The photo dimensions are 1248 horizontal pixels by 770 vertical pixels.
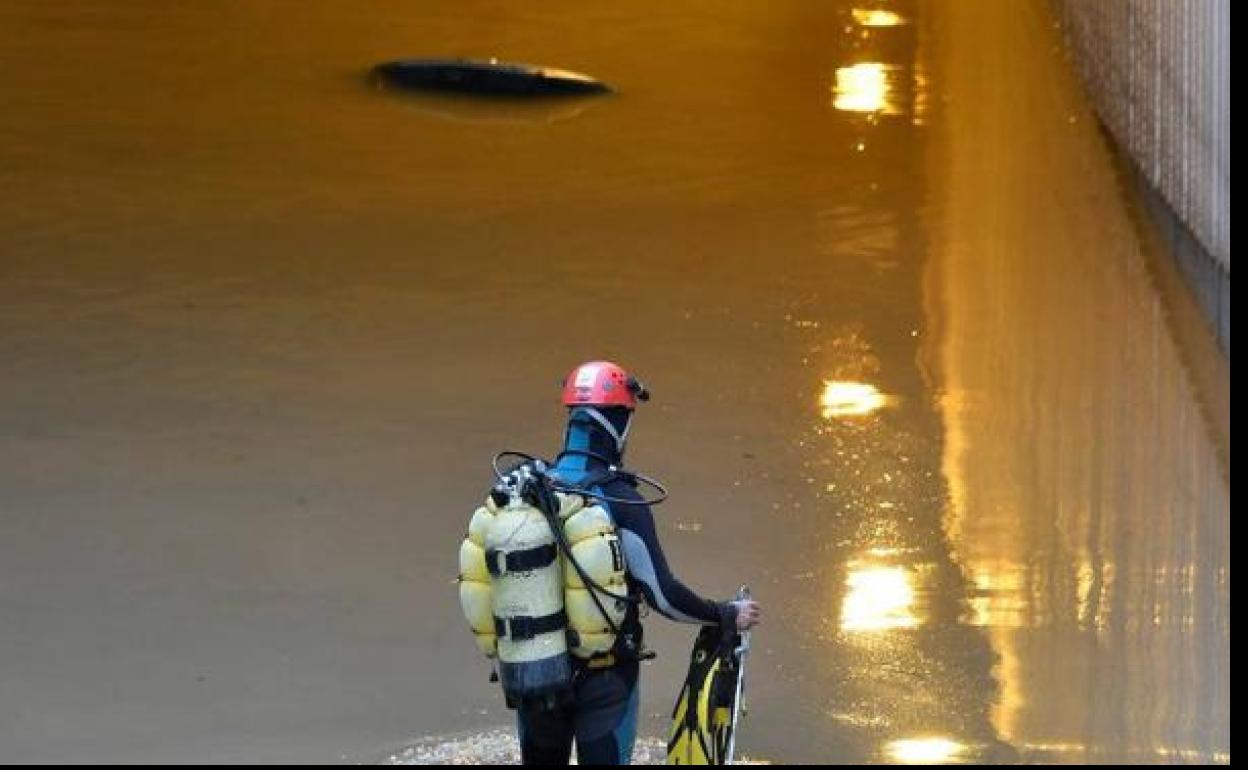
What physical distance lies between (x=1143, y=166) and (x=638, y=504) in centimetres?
932

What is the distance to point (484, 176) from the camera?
1507cm

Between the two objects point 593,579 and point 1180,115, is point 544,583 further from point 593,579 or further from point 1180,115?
point 1180,115

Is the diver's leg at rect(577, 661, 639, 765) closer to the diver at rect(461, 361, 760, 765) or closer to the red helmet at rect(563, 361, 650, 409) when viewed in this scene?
the diver at rect(461, 361, 760, 765)

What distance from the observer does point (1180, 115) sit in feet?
41.3

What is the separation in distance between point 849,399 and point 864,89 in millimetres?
6684

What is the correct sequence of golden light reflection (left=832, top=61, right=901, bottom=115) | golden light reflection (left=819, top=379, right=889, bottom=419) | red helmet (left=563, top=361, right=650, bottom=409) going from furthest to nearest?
golden light reflection (left=832, top=61, right=901, bottom=115) → golden light reflection (left=819, top=379, right=889, bottom=419) → red helmet (left=563, top=361, right=650, bottom=409)

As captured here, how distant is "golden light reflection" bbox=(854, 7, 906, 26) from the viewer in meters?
19.2

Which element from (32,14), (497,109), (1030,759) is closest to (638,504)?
(1030,759)

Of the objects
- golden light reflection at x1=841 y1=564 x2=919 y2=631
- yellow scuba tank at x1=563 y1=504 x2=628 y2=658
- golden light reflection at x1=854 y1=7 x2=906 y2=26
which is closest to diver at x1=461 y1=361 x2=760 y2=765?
yellow scuba tank at x1=563 y1=504 x2=628 y2=658

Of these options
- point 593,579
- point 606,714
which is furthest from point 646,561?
point 606,714

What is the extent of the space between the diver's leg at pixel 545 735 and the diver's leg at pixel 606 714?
0.16 feet

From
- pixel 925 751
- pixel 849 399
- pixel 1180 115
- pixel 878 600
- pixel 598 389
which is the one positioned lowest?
pixel 925 751

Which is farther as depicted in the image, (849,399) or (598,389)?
(849,399)

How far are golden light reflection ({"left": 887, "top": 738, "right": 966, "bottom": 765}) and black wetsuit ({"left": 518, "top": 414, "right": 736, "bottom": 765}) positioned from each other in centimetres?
140
